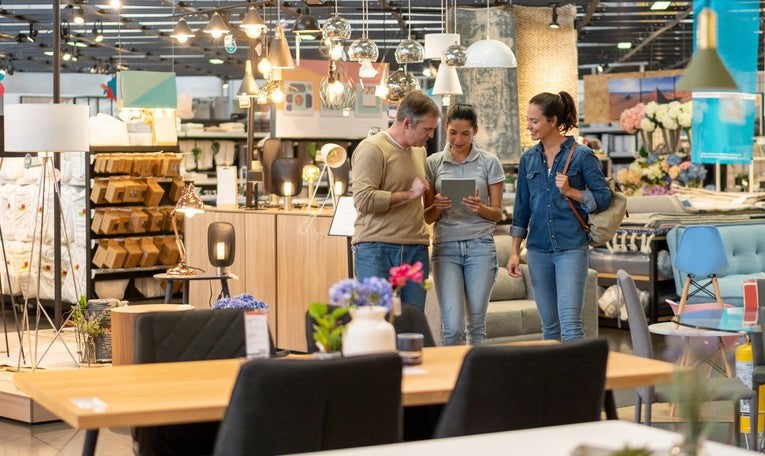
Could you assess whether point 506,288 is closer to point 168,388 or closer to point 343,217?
point 343,217

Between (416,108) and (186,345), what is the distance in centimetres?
175

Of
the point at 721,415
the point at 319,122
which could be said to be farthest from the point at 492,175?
the point at 319,122

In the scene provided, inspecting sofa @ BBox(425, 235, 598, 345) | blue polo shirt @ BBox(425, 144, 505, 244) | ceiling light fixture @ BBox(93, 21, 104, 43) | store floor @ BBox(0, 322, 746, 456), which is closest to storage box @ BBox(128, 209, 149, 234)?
sofa @ BBox(425, 235, 598, 345)

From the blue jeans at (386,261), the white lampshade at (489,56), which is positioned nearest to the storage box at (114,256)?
the white lampshade at (489,56)

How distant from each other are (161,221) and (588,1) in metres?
6.84

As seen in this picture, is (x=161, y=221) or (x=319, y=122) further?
(x=319, y=122)

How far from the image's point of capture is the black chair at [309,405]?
2891 mm

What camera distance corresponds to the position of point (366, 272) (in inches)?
216

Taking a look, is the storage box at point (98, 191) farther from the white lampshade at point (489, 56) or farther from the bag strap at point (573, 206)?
the bag strap at point (573, 206)

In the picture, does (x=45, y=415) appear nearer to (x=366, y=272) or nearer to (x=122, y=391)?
(x=366, y=272)

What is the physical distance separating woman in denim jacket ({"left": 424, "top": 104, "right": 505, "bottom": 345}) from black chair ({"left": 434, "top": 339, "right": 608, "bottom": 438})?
2.33m

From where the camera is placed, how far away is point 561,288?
5527 millimetres

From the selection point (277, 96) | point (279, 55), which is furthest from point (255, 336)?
point (277, 96)

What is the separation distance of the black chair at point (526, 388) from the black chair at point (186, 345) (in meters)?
1.09
